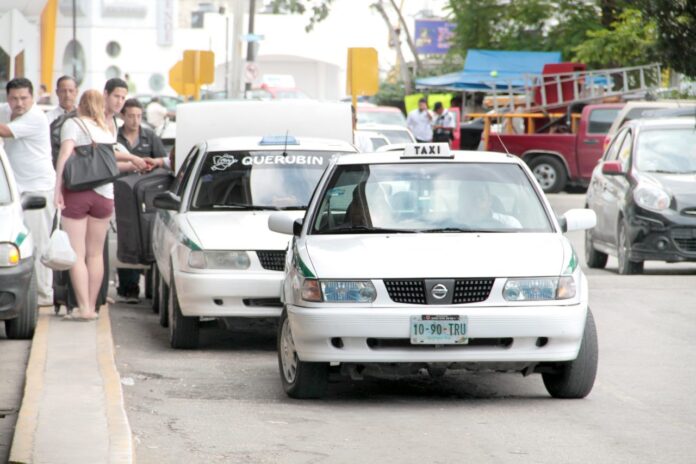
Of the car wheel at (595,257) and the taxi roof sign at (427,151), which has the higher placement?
the taxi roof sign at (427,151)

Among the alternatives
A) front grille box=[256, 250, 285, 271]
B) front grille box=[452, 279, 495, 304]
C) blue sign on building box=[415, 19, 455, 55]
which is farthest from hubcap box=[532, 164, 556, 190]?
blue sign on building box=[415, 19, 455, 55]

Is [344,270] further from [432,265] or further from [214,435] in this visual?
[214,435]

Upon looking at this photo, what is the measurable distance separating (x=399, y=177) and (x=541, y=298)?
1.48m

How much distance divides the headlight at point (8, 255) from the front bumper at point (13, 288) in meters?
0.03

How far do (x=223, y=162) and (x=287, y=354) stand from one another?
10.7 feet

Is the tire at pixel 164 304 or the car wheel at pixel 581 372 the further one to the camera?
the tire at pixel 164 304

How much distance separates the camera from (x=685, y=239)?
16.6 m

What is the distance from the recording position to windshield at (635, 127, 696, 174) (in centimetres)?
1712

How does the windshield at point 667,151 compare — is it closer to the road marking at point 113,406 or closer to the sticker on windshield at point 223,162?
the sticker on windshield at point 223,162

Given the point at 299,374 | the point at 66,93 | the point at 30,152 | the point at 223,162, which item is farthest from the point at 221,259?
the point at 66,93

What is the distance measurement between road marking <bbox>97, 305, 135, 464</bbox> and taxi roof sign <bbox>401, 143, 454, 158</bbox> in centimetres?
228

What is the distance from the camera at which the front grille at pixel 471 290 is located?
870 cm

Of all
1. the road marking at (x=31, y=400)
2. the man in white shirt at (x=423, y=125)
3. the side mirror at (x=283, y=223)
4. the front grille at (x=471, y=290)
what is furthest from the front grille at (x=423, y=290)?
the man in white shirt at (x=423, y=125)

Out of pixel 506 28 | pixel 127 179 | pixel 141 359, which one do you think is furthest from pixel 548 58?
pixel 141 359
